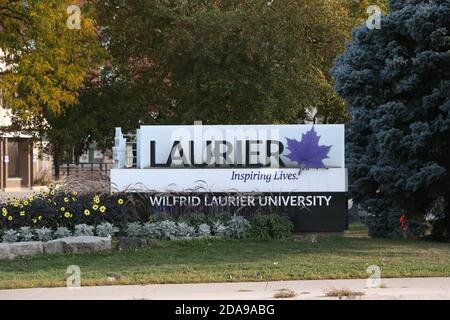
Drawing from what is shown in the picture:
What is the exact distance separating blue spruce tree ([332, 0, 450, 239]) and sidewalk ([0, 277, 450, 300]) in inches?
200

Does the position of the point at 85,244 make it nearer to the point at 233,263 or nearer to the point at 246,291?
the point at 233,263

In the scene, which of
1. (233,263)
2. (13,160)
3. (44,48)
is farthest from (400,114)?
(13,160)

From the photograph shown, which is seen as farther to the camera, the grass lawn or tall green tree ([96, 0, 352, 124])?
tall green tree ([96, 0, 352, 124])

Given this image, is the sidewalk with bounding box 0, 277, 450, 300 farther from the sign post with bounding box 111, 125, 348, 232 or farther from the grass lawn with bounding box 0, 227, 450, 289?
the sign post with bounding box 111, 125, 348, 232

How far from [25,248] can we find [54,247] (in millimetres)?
481

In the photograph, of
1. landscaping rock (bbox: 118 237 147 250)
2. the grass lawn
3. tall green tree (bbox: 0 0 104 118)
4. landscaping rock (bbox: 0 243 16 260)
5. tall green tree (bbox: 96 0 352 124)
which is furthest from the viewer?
tall green tree (bbox: 96 0 352 124)

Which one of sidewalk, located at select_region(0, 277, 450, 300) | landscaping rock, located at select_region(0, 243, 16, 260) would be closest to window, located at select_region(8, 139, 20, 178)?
landscaping rock, located at select_region(0, 243, 16, 260)

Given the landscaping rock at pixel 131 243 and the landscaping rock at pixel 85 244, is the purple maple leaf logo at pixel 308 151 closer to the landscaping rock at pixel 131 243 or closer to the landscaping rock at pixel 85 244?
the landscaping rock at pixel 131 243

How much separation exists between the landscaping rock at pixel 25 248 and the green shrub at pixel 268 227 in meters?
3.96

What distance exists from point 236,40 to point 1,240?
34.1 feet

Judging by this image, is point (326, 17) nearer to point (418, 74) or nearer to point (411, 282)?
point (418, 74)

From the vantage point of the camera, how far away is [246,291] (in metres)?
9.99

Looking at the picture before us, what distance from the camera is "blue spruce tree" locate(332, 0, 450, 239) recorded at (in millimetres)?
15273

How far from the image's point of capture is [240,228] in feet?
47.8
